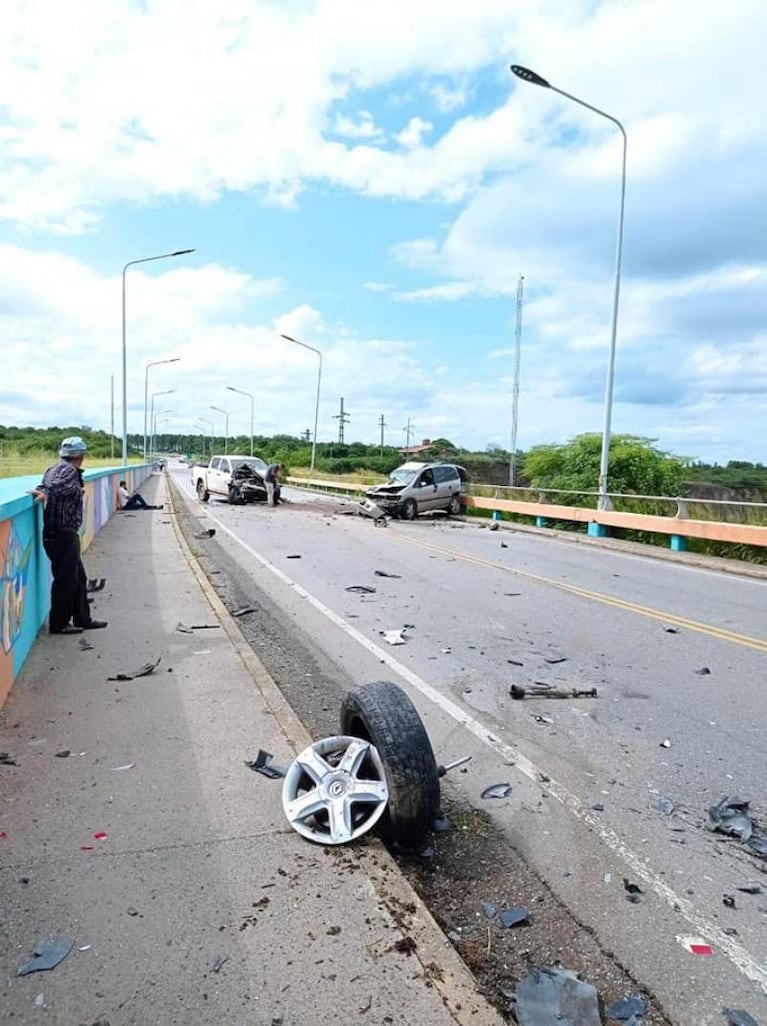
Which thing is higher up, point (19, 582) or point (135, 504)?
point (19, 582)

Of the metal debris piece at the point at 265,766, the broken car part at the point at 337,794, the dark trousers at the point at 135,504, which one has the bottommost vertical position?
the dark trousers at the point at 135,504

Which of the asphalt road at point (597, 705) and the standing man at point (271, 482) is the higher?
the standing man at point (271, 482)

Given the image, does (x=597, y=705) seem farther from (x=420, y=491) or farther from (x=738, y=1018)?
(x=420, y=491)

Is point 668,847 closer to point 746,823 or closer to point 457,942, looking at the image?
point 746,823

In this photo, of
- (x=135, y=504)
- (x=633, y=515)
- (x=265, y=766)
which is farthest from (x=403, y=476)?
(x=265, y=766)

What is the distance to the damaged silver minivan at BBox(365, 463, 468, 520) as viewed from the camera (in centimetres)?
2575

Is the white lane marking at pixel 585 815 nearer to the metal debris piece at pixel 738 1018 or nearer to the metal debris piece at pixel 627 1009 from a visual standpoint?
the metal debris piece at pixel 738 1018

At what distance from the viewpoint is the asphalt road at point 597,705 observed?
10.5 feet

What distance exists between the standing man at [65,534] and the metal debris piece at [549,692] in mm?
4445

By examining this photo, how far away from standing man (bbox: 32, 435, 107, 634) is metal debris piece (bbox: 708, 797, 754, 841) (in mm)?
5945

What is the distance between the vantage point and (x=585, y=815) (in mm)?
4070

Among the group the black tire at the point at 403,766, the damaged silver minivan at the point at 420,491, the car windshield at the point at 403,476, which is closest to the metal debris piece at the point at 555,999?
the black tire at the point at 403,766

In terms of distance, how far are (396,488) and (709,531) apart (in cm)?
1172

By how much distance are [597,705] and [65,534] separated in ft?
17.0
